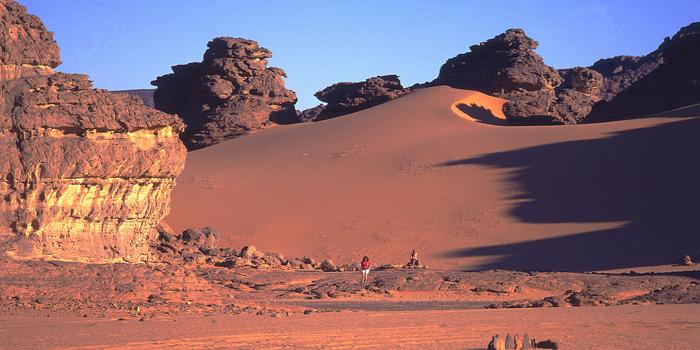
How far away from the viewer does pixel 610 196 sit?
33.3 meters

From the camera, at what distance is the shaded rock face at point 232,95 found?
169ft

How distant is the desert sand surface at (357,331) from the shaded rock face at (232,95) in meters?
35.7

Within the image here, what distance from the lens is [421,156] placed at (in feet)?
133

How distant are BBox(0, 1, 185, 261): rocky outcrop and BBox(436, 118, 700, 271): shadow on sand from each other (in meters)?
13.0

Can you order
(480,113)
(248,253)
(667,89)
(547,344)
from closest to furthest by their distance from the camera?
(547,344), (248,253), (480,113), (667,89)

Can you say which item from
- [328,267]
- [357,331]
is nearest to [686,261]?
[328,267]

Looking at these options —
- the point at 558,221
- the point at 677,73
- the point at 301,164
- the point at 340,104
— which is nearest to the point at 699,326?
the point at 558,221

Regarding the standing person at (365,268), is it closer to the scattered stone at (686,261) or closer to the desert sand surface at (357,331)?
the desert sand surface at (357,331)

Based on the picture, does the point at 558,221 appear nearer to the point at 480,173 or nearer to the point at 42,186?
the point at 480,173

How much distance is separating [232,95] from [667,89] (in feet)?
73.2

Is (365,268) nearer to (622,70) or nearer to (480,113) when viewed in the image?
(480,113)

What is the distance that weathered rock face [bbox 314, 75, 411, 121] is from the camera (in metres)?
57.2

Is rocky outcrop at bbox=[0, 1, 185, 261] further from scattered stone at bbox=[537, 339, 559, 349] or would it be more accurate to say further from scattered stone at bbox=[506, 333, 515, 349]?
scattered stone at bbox=[537, 339, 559, 349]

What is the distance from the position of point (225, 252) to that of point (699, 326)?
1505 centimetres
